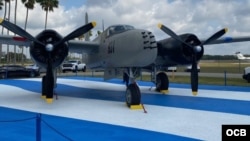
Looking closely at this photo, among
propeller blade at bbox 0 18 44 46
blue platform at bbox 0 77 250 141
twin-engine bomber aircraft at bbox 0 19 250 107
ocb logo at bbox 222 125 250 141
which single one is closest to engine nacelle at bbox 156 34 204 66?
twin-engine bomber aircraft at bbox 0 19 250 107

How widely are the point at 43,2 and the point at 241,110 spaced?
160ft

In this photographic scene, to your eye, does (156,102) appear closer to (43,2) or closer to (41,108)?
(41,108)

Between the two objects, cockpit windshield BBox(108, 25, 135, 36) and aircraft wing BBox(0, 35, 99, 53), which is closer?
cockpit windshield BBox(108, 25, 135, 36)

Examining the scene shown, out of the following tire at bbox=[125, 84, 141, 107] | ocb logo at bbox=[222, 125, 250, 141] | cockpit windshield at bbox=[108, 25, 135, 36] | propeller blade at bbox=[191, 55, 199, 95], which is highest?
cockpit windshield at bbox=[108, 25, 135, 36]

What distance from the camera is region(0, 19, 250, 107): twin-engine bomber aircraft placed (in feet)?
38.7

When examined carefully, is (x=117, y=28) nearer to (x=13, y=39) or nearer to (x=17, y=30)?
(x=17, y=30)

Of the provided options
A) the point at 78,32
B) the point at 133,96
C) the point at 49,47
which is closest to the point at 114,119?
the point at 133,96

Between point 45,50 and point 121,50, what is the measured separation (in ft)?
10.4

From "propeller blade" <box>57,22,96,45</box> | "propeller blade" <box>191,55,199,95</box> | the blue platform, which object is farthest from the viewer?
"propeller blade" <box>191,55,199,95</box>

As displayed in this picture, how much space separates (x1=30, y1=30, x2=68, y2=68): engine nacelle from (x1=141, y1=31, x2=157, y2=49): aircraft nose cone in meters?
3.76

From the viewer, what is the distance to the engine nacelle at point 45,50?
12742mm

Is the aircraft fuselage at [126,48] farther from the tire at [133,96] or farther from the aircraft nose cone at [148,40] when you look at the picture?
the tire at [133,96]

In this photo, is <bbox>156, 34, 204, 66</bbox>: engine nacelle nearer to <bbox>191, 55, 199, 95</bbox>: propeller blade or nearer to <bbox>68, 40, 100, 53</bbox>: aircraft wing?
<bbox>191, 55, 199, 95</bbox>: propeller blade

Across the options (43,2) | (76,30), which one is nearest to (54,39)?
(76,30)
